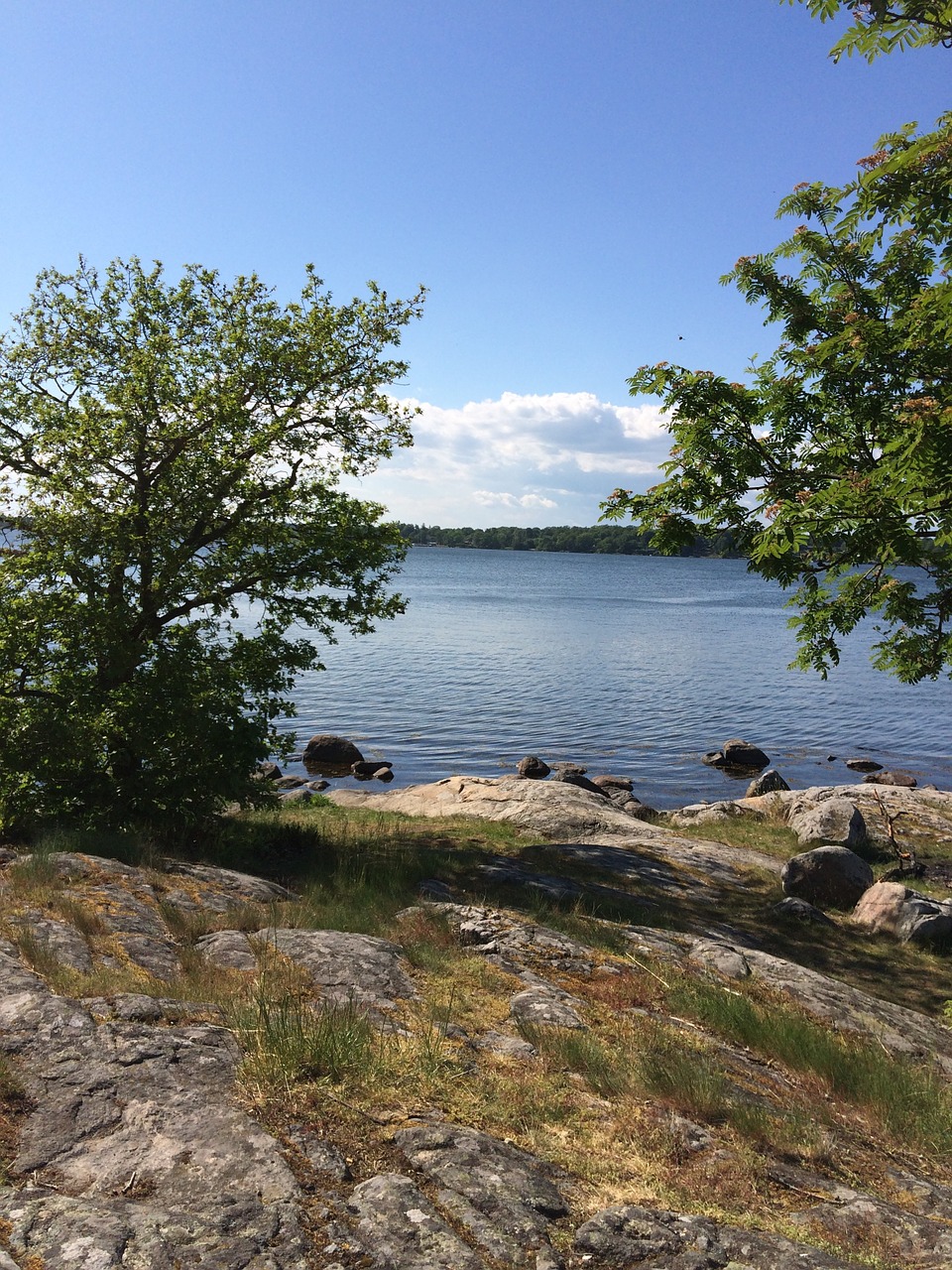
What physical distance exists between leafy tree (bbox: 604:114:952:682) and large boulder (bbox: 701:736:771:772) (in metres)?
21.2

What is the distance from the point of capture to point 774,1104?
5.82 metres

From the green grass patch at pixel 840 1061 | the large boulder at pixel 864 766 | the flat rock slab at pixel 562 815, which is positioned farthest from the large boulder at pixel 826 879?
the large boulder at pixel 864 766

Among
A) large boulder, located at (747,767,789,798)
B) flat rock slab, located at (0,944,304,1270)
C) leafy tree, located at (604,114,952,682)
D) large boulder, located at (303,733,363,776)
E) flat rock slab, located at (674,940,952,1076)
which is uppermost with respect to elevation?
leafy tree, located at (604,114,952,682)

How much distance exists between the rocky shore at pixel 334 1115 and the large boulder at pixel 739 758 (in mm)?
22572

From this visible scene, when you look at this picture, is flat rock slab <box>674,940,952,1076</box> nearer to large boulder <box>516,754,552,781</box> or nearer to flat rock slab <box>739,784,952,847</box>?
flat rock slab <box>739,784,952,847</box>

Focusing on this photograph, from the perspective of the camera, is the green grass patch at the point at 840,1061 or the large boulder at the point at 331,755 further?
the large boulder at the point at 331,755

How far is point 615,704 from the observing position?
139 ft

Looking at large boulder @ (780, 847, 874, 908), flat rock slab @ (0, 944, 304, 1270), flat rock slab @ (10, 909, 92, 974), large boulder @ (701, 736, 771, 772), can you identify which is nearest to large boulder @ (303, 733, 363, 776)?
large boulder @ (701, 736, 771, 772)

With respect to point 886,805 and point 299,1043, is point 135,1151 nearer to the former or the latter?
point 299,1043

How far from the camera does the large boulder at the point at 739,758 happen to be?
105 ft

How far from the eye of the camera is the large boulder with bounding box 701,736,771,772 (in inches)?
1260

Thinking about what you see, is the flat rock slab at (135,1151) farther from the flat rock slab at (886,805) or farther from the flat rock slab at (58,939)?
the flat rock slab at (886,805)

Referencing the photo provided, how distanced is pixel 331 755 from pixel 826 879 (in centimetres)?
2078

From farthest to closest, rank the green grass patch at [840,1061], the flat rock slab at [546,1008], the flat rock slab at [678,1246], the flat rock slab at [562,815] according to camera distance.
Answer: the flat rock slab at [562,815] → the flat rock slab at [546,1008] → the green grass patch at [840,1061] → the flat rock slab at [678,1246]
